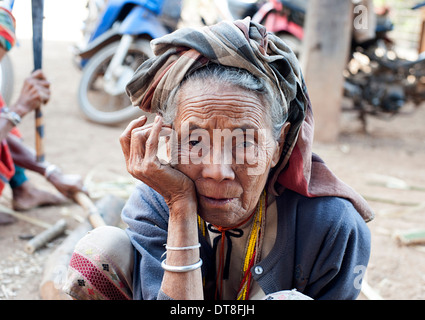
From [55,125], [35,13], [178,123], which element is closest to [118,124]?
[55,125]

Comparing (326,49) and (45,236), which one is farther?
(326,49)

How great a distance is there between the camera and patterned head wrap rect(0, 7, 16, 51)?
9.96 feet

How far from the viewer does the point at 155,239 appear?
6.11 ft

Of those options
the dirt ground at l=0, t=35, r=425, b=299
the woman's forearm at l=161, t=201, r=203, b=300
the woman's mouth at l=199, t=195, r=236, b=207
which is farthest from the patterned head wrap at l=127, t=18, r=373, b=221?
the dirt ground at l=0, t=35, r=425, b=299

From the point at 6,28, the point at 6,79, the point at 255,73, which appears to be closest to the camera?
the point at 255,73

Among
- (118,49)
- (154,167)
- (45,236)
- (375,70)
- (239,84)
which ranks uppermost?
(239,84)

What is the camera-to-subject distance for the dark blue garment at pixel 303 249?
5.90ft

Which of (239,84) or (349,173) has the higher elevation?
(239,84)

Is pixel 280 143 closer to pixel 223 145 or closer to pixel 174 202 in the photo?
pixel 223 145

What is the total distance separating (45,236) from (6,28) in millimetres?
1449

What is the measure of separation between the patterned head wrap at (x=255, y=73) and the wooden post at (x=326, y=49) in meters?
4.26

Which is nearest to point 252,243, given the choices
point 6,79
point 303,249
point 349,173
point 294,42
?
point 303,249

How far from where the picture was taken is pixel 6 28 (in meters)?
3.07
